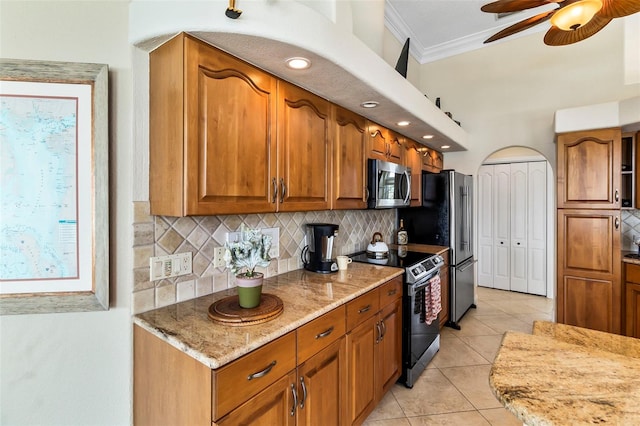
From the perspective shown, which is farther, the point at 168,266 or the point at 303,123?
the point at 303,123

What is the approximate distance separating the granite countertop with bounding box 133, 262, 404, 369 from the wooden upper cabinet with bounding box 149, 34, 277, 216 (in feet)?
1.59

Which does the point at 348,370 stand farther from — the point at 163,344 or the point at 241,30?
the point at 241,30

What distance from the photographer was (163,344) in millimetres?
1267

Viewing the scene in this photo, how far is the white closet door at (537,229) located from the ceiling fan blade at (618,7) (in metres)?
3.73

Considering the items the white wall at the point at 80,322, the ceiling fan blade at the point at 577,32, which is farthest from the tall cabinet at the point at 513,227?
the white wall at the point at 80,322

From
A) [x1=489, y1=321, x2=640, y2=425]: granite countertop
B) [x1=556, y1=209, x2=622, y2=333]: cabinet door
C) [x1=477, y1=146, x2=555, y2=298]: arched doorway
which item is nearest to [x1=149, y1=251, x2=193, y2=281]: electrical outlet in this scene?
[x1=489, y1=321, x2=640, y2=425]: granite countertop

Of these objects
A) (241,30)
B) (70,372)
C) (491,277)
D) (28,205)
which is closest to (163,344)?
(70,372)

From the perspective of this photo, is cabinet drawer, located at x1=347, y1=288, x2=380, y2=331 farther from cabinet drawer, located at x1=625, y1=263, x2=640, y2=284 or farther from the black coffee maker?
cabinet drawer, located at x1=625, y1=263, x2=640, y2=284

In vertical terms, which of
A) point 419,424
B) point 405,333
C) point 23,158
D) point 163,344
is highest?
point 23,158

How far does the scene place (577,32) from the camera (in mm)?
1736

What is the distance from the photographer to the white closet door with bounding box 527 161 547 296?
15.5 feet

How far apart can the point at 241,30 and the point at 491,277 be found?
18.1ft

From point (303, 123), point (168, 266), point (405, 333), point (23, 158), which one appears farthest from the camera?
point (405, 333)

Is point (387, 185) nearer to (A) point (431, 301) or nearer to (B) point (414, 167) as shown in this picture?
(B) point (414, 167)
